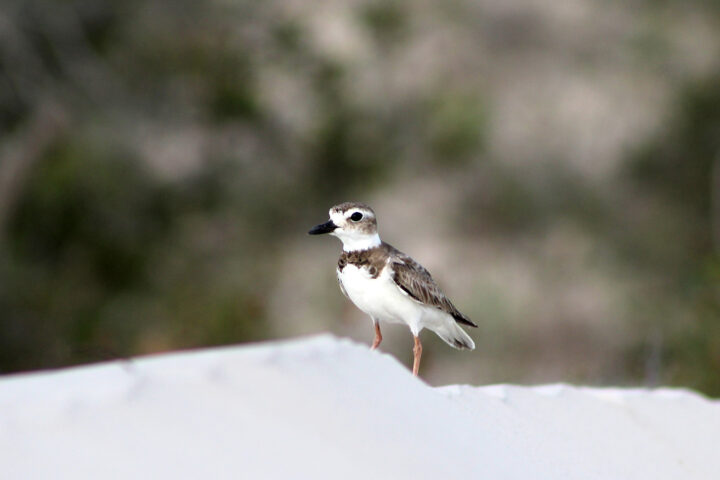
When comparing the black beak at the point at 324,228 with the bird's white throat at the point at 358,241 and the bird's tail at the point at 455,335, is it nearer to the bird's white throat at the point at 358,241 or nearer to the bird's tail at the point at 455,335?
the bird's white throat at the point at 358,241

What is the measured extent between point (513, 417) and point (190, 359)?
0.76 meters

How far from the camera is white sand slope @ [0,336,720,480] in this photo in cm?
119

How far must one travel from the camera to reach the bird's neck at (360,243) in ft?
8.43

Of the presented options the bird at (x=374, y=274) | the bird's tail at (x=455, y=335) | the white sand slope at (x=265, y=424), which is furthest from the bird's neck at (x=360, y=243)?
the white sand slope at (x=265, y=424)

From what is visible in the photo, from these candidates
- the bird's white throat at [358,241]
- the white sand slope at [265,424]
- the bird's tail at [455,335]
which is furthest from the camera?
the bird's tail at [455,335]

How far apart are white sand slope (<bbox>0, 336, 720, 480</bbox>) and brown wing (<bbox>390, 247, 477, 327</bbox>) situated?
752 mm

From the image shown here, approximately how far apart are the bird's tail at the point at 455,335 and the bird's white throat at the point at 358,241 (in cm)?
40

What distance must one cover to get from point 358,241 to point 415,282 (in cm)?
18

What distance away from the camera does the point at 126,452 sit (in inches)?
47.2

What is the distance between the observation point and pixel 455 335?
2.95 meters

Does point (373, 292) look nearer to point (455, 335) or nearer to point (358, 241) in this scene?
point (358, 241)

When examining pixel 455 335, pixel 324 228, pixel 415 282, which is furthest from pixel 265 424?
pixel 455 335

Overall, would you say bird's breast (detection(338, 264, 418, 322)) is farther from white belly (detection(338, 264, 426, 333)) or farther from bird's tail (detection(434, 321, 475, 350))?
bird's tail (detection(434, 321, 475, 350))

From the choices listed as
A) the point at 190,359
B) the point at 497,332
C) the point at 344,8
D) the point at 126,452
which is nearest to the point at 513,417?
the point at 190,359
